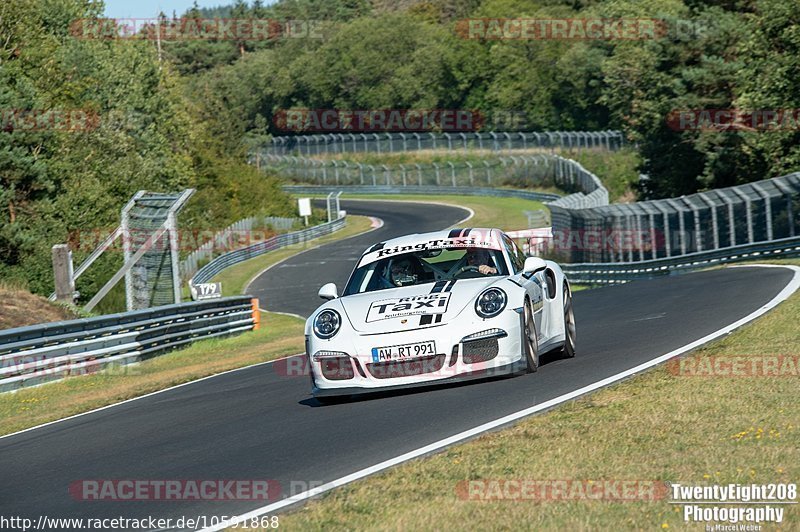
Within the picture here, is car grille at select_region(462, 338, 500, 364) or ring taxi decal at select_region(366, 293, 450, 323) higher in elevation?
ring taxi decal at select_region(366, 293, 450, 323)

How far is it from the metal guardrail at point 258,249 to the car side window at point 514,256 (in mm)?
36201

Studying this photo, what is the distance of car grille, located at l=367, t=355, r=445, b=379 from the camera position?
31.3 feet

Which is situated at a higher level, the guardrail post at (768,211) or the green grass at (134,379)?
the guardrail post at (768,211)

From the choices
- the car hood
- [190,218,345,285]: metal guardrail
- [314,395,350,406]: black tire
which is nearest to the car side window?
the car hood

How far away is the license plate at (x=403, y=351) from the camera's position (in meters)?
9.47

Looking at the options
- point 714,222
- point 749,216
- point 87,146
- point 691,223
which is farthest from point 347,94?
point 749,216

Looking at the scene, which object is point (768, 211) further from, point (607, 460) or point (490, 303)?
point (607, 460)

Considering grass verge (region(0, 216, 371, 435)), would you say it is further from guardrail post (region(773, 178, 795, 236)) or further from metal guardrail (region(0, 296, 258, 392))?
guardrail post (region(773, 178, 795, 236))

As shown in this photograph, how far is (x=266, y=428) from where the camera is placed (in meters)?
8.91

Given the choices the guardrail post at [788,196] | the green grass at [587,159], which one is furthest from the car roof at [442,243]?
the green grass at [587,159]

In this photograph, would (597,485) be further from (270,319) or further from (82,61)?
(82,61)

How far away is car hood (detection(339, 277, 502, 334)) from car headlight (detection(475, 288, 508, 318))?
0.07 m

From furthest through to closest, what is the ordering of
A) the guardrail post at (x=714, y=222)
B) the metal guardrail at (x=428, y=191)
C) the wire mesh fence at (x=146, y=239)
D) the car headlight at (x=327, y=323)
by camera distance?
the metal guardrail at (x=428, y=191) → the guardrail post at (x=714, y=222) → the wire mesh fence at (x=146, y=239) → the car headlight at (x=327, y=323)

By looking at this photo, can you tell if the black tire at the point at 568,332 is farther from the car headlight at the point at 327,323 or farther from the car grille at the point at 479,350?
the car headlight at the point at 327,323
